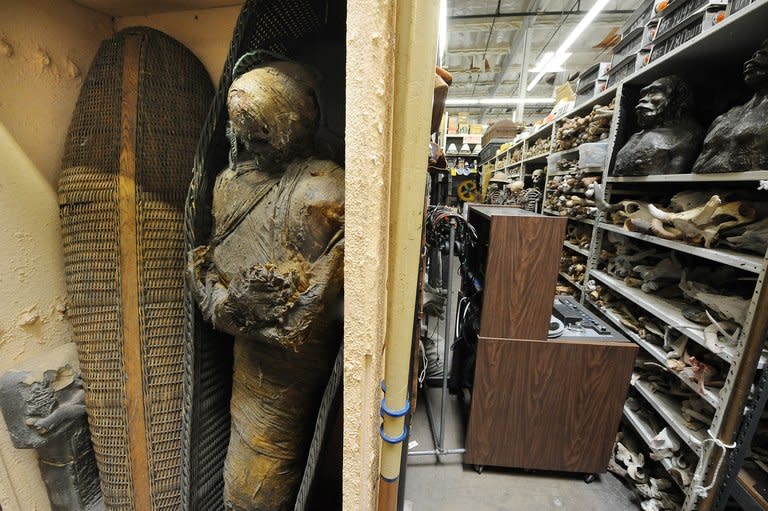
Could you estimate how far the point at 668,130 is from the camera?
161 centimetres

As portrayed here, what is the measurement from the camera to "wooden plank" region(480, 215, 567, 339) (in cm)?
138

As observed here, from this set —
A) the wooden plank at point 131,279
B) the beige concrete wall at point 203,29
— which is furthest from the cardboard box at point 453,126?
the wooden plank at point 131,279

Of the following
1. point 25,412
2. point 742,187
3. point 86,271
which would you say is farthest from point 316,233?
point 742,187

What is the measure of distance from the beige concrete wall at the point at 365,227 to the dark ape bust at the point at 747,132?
5.03 ft

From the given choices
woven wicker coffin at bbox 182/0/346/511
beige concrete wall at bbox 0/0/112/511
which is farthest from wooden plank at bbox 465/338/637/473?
beige concrete wall at bbox 0/0/112/511

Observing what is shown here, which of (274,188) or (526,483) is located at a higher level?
(274,188)

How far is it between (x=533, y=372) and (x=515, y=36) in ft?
24.2

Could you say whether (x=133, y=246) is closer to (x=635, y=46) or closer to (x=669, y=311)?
(x=669, y=311)

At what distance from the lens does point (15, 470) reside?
104 centimetres

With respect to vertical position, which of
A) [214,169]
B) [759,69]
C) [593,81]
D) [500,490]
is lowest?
[500,490]

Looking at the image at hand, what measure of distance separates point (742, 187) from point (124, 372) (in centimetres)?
267

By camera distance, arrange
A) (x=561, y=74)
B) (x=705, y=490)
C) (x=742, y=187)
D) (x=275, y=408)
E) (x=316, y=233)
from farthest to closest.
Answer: (x=561, y=74) → (x=742, y=187) → (x=705, y=490) → (x=275, y=408) → (x=316, y=233)

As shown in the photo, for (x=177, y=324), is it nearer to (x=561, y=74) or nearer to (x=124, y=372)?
(x=124, y=372)

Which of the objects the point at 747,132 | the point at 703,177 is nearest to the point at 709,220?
the point at 703,177
